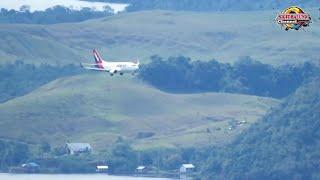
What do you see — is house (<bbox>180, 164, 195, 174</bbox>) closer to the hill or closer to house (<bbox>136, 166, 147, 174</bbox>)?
the hill

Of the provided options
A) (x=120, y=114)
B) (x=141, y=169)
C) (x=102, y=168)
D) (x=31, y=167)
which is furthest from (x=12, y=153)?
(x=120, y=114)

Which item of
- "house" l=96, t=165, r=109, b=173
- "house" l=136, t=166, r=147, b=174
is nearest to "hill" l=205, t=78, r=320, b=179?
"house" l=136, t=166, r=147, b=174

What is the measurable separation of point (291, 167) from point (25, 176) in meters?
19.4

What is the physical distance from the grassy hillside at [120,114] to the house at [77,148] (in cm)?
218

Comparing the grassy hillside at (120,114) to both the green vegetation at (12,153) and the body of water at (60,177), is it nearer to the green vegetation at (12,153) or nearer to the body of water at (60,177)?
the green vegetation at (12,153)

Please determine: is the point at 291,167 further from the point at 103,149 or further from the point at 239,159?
the point at 103,149

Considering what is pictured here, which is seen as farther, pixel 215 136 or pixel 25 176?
pixel 215 136

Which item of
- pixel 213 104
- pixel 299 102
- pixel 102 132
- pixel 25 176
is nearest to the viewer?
pixel 25 176

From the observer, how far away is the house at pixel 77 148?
158 m

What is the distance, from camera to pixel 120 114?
181 meters

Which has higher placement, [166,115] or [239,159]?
[166,115]

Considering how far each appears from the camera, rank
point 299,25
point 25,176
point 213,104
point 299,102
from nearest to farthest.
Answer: point 299,25, point 25,176, point 299,102, point 213,104

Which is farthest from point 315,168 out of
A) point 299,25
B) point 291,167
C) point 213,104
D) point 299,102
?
point 299,25

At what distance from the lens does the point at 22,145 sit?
531ft
